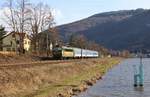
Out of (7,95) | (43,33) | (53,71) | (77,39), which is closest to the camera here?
(7,95)

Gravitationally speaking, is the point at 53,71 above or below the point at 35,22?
below

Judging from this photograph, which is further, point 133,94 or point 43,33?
point 43,33

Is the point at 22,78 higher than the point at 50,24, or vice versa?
the point at 50,24

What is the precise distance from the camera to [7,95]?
32.9 metres

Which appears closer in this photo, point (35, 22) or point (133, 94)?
point (133, 94)

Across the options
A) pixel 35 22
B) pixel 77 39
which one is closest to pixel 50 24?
pixel 35 22

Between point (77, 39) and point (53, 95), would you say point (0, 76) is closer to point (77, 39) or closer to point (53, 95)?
point (53, 95)

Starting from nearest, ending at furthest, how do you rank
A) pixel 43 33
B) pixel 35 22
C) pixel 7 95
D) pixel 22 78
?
pixel 7 95, pixel 22 78, pixel 35 22, pixel 43 33

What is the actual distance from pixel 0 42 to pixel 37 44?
36.2 feet

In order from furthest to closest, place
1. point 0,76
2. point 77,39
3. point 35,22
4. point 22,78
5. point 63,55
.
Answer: point 77,39 → point 35,22 → point 63,55 → point 22,78 → point 0,76

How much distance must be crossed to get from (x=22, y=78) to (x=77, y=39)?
15928 cm

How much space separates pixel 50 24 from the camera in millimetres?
120438

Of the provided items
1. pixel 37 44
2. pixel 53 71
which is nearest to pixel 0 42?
pixel 37 44

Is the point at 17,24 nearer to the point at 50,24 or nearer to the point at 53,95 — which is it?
the point at 50,24
